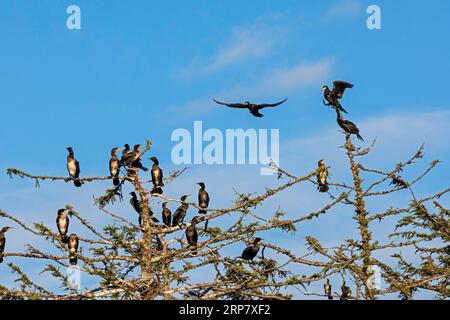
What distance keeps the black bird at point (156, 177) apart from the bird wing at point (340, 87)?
4931mm

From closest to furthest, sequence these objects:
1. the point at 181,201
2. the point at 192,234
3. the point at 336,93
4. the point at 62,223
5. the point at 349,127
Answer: the point at 181,201 → the point at 192,234 → the point at 349,127 → the point at 62,223 → the point at 336,93

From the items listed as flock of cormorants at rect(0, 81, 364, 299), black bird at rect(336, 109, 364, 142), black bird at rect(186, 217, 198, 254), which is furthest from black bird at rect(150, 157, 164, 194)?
black bird at rect(336, 109, 364, 142)

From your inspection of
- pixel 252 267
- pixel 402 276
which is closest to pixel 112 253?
pixel 252 267

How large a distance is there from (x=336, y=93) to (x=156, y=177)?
518 centimetres

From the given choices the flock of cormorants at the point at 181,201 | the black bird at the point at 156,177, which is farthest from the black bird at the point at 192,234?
the black bird at the point at 156,177

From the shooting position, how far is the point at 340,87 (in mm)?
A: 23156

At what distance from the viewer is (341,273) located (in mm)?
17953

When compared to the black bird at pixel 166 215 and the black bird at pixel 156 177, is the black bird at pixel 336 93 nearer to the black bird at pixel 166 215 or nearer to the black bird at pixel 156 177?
the black bird at pixel 156 177

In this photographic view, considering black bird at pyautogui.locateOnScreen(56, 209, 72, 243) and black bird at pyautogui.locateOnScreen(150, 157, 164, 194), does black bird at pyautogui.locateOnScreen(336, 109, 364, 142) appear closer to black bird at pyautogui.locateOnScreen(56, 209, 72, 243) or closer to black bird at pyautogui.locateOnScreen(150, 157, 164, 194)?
black bird at pyautogui.locateOnScreen(150, 157, 164, 194)

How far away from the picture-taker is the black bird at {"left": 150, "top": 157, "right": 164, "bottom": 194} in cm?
2028

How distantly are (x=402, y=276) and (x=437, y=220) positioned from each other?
169 cm

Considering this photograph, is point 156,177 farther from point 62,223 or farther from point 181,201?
point 181,201

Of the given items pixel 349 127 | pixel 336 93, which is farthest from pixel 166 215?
pixel 336 93
